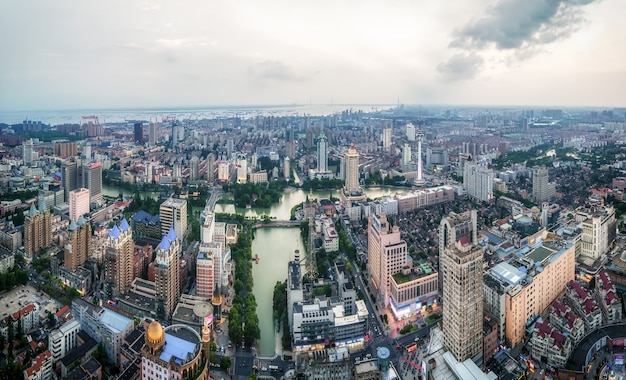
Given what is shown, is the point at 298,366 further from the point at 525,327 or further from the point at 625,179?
the point at 625,179

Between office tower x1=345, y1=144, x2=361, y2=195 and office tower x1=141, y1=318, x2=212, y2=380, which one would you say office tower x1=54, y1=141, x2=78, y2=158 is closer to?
office tower x1=345, y1=144, x2=361, y2=195

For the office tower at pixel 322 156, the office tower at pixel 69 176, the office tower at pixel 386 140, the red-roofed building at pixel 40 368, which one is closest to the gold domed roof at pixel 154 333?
the red-roofed building at pixel 40 368

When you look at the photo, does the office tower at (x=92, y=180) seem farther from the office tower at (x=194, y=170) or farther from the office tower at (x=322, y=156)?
the office tower at (x=322, y=156)

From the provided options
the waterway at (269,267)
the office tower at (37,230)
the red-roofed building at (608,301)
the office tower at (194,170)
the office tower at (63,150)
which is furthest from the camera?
the office tower at (63,150)

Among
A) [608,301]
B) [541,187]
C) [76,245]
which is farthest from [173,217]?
[541,187]

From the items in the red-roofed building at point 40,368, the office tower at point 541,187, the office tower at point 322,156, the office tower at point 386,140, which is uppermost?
the office tower at point 386,140

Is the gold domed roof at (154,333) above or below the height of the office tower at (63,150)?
below
